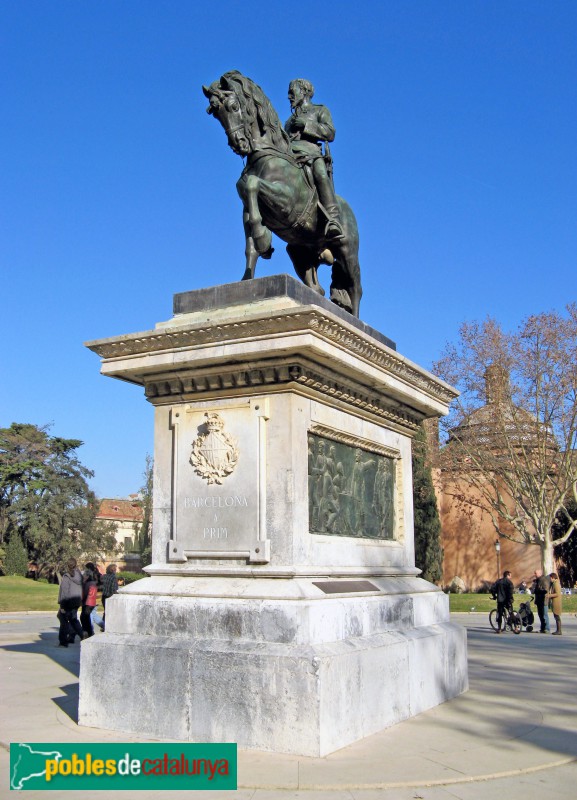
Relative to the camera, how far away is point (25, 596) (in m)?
34.6

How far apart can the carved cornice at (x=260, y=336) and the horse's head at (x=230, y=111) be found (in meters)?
1.96

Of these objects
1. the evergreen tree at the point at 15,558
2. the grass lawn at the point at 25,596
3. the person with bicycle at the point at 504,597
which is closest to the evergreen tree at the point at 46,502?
the evergreen tree at the point at 15,558

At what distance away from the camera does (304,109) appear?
353 inches

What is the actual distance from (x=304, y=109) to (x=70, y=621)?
1040 centimetres

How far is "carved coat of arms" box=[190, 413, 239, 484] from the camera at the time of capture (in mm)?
7254

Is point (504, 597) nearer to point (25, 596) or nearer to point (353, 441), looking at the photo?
point (353, 441)

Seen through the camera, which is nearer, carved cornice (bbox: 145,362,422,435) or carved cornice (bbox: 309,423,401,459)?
carved cornice (bbox: 145,362,422,435)

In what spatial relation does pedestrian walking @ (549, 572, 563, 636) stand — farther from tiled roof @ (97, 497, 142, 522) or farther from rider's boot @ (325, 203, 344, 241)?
tiled roof @ (97, 497, 142, 522)

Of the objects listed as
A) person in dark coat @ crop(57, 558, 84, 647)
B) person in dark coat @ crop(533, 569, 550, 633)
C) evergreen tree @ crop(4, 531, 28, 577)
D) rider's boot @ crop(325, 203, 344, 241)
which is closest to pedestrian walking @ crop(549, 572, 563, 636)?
person in dark coat @ crop(533, 569, 550, 633)

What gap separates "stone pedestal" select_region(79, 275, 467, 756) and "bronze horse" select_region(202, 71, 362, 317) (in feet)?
2.83

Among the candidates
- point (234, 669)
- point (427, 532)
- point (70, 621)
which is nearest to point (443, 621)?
point (234, 669)

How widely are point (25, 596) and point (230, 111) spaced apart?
101ft

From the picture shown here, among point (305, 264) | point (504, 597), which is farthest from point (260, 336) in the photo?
point (504, 597)

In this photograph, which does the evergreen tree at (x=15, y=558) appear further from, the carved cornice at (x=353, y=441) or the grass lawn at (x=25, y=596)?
the carved cornice at (x=353, y=441)
